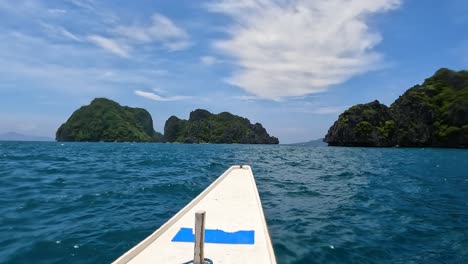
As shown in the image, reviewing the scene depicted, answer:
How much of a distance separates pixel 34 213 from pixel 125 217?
9.25 feet

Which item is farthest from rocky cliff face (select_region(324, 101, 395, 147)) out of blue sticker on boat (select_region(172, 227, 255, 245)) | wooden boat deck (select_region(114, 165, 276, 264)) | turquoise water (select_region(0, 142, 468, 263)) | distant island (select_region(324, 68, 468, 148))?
blue sticker on boat (select_region(172, 227, 255, 245))

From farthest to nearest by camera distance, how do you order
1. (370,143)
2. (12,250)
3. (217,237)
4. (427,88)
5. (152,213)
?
(427,88) < (370,143) < (152,213) < (12,250) < (217,237)

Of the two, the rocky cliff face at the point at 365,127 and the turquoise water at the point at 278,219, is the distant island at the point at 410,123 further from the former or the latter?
the turquoise water at the point at 278,219

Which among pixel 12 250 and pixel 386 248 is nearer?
pixel 12 250

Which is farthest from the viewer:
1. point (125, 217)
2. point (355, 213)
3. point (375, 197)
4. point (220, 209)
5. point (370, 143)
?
point (370, 143)

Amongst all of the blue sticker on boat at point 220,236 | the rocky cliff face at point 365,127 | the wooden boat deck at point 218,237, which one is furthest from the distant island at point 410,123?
the blue sticker on boat at point 220,236

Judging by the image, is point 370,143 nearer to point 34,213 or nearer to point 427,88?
point 427,88

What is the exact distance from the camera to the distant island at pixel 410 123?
393 ft

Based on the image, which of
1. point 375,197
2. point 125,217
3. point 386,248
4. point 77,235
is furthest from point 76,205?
point 375,197

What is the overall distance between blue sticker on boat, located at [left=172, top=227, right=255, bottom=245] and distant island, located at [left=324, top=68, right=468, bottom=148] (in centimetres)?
12933

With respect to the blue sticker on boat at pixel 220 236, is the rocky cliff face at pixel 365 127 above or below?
above

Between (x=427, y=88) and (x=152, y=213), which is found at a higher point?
(x=427, y=88)

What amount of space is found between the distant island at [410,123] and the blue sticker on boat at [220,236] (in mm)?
129333

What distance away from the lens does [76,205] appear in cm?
963
